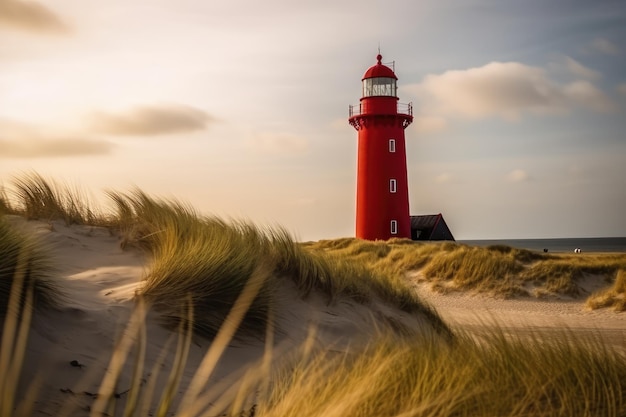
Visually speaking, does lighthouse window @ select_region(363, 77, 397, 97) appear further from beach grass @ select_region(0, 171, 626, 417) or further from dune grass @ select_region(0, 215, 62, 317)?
dune grass @ select_region(0, 215, 62, 317)

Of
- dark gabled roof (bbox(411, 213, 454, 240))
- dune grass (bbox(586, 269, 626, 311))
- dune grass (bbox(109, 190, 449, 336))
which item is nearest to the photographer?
dune grass (bbox(109, 190, 449, 336))

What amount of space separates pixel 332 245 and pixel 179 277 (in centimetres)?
1788

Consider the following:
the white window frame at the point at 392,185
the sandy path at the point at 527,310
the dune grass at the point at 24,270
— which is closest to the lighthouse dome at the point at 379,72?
the white window frame at the point at 392,185

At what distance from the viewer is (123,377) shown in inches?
135

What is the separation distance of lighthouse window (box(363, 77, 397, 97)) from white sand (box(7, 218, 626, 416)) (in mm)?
18237

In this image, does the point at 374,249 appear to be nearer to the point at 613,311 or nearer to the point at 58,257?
the point at 613,311

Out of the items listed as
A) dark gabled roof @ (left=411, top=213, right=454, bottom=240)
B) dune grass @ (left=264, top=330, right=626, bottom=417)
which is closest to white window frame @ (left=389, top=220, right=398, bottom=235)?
dark gabled roof @ (left=411, top=213, right=454, bottom=240)

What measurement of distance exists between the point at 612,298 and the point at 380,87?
46.0 ft

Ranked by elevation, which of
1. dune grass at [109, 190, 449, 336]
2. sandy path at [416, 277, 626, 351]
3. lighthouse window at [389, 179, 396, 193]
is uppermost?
lighthouse window at [389, 179, 396, 193]

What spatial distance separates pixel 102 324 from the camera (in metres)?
3.81

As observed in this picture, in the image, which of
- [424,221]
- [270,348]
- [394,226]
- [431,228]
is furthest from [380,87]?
[270,348]

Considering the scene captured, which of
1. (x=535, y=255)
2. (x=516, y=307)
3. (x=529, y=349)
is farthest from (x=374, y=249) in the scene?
(x=529, y=349)

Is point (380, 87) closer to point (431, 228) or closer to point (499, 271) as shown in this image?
point (431, 228)

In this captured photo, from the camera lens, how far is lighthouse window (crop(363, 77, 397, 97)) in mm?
23422
